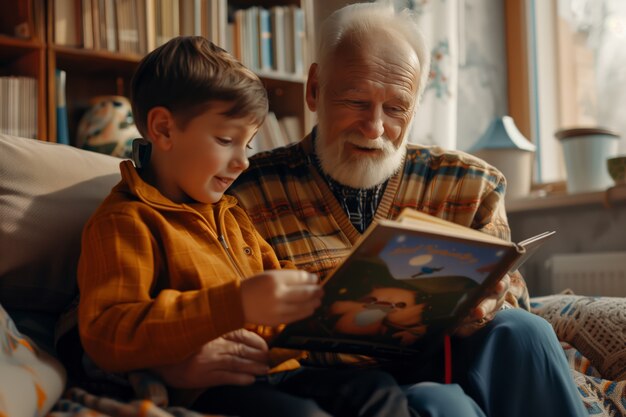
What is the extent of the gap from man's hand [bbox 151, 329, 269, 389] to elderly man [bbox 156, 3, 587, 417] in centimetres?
29

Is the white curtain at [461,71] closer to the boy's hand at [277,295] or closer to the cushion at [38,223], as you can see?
the cushion at [38,223]

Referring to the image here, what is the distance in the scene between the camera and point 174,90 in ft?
3.25

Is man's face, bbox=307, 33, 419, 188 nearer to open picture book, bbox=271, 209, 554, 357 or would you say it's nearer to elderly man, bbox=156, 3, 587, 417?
elderly man, bbox=156, 3, 587, 417

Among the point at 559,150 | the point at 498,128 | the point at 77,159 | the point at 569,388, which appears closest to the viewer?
the point at 569,388

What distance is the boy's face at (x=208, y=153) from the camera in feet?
3.25

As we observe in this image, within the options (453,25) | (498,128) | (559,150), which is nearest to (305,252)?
(498,128)

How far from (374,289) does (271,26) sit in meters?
1.78

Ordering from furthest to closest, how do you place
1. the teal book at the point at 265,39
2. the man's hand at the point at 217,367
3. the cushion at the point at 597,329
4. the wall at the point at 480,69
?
1. the wall at the point at 480,69
2. the teal book at the point at 265,39
3. the cushion at the point at 597,329
4. the man's hand at the point at 217,367

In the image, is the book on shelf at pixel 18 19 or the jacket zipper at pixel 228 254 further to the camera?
the book on shelf at pixel 18 19

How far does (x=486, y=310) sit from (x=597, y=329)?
0.48 m

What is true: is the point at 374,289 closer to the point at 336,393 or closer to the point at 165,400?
the point at 336,393

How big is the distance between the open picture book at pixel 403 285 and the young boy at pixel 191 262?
0.17 feet

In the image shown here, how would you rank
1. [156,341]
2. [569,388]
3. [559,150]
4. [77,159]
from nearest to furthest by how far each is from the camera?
[156,341] → [569,388] → [77,159] → [559,150]

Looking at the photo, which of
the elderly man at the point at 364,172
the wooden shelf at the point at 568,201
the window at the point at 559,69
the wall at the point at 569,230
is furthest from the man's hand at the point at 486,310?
the window at the point at 559,69
